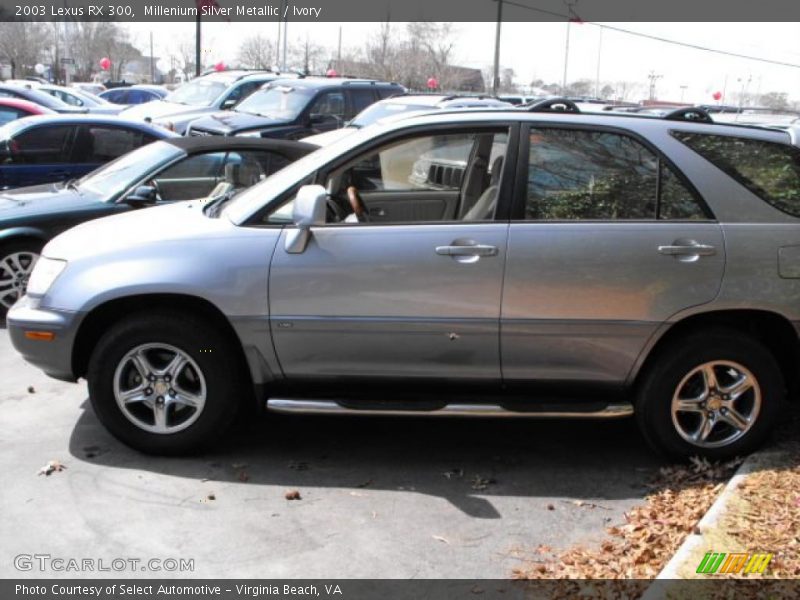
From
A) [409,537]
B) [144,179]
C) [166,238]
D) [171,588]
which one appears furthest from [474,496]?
[144,179]

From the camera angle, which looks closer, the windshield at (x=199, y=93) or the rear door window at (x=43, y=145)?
the rear door window at (x=43, y=145)

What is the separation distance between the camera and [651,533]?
3844 millimetres

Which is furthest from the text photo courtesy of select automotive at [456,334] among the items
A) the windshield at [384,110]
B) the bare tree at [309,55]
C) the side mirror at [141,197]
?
the bare tree at [309,55]

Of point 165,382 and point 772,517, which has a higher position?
point 165,382

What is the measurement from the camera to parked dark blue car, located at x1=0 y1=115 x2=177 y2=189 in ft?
28.4

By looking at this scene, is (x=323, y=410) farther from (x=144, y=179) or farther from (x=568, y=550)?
(x=144, y=179)

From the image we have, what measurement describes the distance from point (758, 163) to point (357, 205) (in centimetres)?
220

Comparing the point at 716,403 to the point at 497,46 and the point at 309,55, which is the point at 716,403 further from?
the point at 309,55

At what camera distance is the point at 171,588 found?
3406mm

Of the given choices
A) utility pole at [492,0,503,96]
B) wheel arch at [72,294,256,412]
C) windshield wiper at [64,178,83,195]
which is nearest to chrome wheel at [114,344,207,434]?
wheel arch at [72,294,256,412]

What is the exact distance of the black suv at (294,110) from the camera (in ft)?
44.2

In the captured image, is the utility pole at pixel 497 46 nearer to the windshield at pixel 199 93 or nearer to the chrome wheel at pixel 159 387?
the windshield at pixel 199 93

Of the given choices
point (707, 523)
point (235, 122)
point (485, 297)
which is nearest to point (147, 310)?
point (485, 297)

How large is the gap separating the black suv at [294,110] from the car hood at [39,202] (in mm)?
5890
